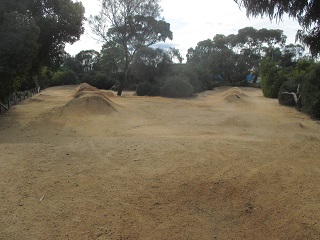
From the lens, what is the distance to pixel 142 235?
11.6 feet

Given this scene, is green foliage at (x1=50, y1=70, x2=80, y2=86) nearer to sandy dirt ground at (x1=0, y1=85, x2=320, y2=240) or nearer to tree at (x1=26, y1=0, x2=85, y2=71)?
tree at (x1=26, y1=0, x2=85, y2=71)

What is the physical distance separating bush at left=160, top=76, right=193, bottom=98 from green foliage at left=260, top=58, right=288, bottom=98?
246 inches

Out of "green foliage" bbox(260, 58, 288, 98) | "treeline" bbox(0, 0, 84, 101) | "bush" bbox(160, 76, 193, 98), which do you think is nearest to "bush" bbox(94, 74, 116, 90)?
"bush" bbox(160, 76, 193, 98)

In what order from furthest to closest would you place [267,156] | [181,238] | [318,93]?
[318,93] → [267,156] → [181,238]

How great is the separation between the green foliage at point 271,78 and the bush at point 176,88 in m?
6.25

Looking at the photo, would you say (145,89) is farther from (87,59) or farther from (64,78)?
(87,59)

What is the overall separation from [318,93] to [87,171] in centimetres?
1037

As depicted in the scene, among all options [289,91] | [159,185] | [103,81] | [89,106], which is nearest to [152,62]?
[103,81]

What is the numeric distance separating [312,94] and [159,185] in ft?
34.0

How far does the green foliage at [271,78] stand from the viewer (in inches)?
861

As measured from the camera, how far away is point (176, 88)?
2283 cm

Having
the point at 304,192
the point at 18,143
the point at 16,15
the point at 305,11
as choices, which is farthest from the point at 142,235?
the point at 16,15

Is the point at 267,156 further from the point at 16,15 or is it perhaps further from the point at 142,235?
the point at 16,15

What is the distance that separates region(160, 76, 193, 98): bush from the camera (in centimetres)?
2281
